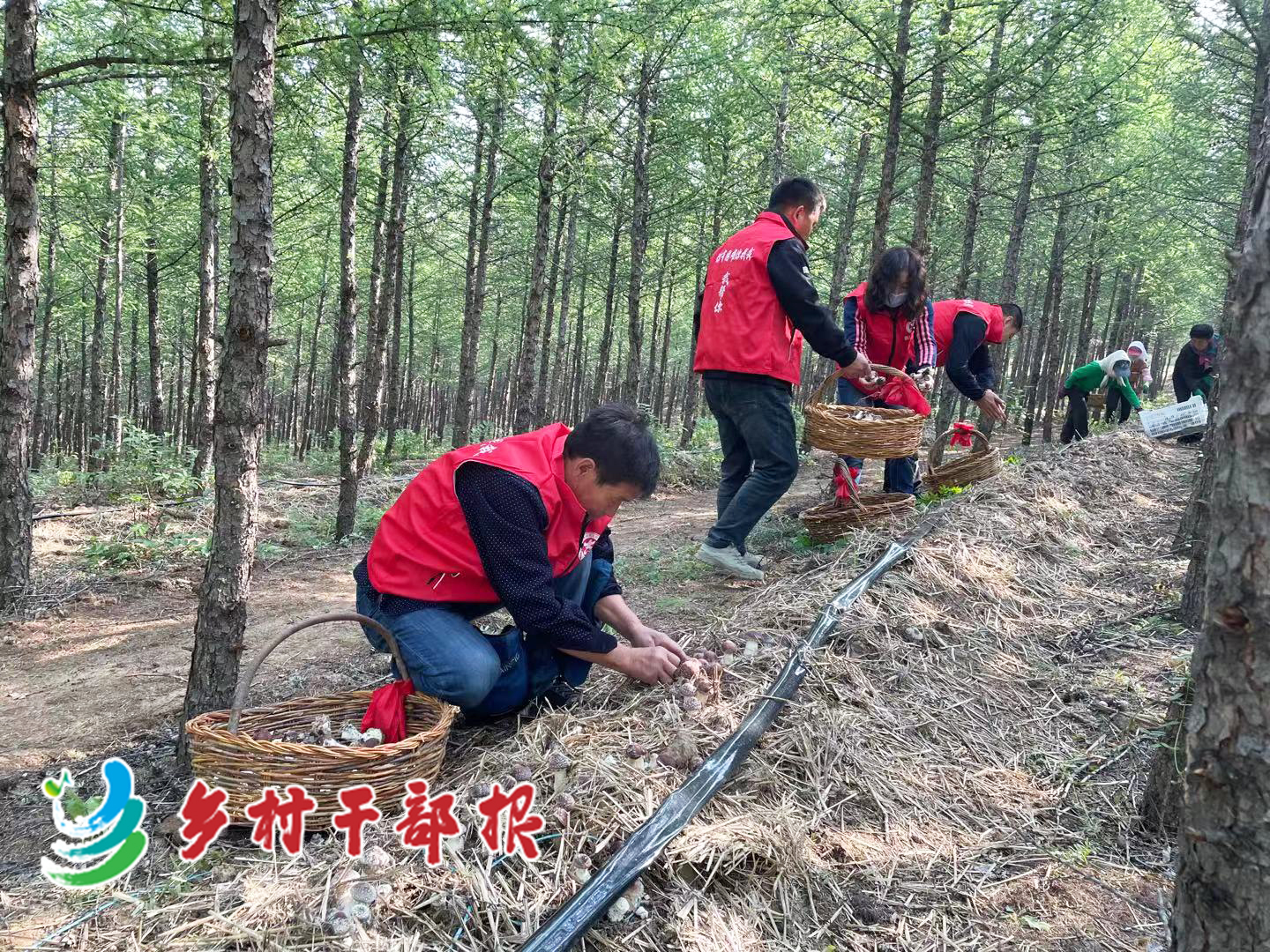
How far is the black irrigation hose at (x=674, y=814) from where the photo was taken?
1.52 meters

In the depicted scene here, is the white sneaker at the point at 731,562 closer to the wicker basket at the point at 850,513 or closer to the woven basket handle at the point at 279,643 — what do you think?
the wicker basket at the point at 850,513

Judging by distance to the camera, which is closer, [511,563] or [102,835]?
[102,835]

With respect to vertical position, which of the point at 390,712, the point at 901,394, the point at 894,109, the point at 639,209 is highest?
the point at 894,109

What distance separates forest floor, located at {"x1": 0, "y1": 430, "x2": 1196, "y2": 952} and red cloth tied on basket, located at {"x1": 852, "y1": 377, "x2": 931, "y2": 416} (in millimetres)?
730

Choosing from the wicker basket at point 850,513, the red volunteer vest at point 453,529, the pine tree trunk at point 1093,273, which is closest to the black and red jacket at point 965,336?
the wicker basket at point 850,513

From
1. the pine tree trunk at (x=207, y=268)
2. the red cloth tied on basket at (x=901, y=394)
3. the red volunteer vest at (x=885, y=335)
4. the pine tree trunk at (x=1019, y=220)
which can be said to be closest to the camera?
the red cloth tied on basket at (x=901, y=394)

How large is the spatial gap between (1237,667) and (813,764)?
1.31 meters

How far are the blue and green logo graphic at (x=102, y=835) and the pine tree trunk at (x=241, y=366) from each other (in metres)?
0.44

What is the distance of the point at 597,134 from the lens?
855 cm

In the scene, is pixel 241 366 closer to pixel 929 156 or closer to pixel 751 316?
pixel 751 316

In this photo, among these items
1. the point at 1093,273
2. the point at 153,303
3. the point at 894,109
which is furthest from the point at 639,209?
the point at 1093,273

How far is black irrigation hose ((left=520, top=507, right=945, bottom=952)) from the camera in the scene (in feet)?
4.99

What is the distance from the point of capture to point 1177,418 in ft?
29.5

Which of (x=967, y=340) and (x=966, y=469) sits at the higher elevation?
(x=967, y=340)
